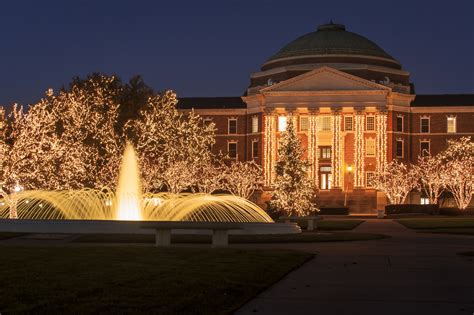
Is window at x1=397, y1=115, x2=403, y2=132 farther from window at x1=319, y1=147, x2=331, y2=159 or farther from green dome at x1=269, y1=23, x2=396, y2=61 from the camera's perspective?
green dome at x1=269, y1=23, x2=396, y2=61

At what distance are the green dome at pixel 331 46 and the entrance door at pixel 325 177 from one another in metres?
16.3

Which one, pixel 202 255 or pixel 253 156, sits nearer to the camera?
pixel 202 255

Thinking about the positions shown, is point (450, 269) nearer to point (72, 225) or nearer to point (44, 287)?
point (44, 287)

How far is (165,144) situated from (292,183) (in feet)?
35.2

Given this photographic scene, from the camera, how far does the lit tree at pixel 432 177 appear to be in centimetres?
8781

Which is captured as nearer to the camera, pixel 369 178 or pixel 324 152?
pixel 369 178

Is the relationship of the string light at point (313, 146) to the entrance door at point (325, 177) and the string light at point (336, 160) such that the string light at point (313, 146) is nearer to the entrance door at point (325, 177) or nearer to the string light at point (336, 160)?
the entrance door at point (325, 177)

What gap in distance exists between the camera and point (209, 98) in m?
115

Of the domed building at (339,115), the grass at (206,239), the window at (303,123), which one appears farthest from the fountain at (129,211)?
the window at (303,123)

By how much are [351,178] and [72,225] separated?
241 feet

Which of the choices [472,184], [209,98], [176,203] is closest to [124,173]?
[176,203]

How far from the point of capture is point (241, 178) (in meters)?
92.1

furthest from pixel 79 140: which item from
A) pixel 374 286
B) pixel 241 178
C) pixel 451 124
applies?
pixel 451 124

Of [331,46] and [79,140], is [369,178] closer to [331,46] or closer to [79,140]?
[331,46]
